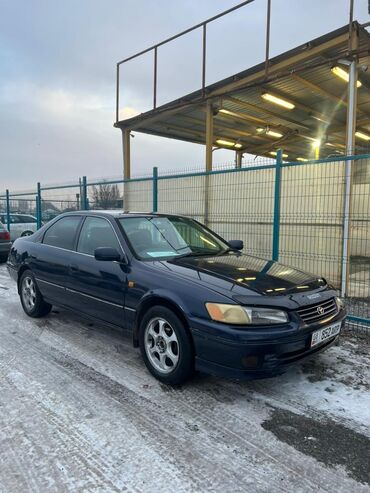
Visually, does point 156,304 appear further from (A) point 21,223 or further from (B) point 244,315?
(A) point 21,223

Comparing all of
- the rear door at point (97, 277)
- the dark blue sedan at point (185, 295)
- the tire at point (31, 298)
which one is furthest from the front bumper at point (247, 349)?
the tire at point (31, 298)

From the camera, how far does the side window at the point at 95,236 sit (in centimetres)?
422

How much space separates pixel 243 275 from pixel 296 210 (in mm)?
3880

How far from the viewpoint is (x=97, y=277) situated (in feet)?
13.4

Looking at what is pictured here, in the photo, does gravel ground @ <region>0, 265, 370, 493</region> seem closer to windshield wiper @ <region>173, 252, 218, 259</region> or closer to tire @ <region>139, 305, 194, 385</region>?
tire @ <region>139, 305, 194, 385</region>

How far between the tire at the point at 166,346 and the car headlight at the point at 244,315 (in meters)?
0.35

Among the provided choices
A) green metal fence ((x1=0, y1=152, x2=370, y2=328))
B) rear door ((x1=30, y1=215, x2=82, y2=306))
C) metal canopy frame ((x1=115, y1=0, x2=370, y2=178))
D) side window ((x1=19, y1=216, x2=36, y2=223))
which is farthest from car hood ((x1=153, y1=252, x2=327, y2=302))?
side window ((x1=19, y1=216, x2=36, y2=223))

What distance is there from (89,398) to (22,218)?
14144 millimetres

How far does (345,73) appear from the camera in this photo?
7711 mm

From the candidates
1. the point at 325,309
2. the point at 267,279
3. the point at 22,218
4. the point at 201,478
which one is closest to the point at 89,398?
the point at 201,478

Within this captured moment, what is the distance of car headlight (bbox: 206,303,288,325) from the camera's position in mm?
2938

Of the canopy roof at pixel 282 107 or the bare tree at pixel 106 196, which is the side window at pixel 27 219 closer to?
the bare tree at pixel 106 196

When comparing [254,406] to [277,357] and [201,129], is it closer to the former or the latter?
[277,357]

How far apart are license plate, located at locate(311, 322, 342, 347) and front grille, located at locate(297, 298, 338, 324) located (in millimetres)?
98
